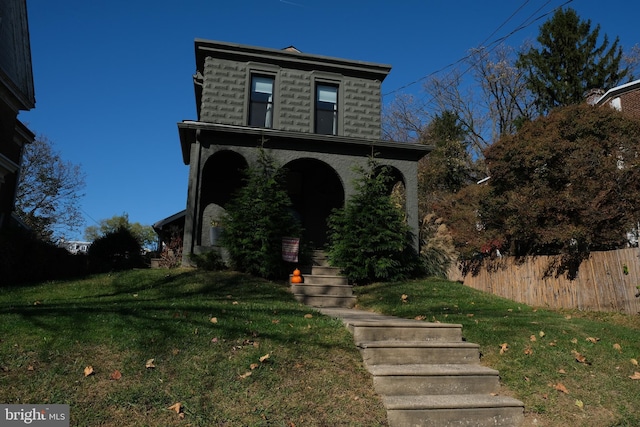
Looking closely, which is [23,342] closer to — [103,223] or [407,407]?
[407,407]

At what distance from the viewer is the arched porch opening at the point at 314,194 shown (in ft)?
47.4

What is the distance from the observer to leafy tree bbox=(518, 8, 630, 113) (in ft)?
81.9

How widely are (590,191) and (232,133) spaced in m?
8.52

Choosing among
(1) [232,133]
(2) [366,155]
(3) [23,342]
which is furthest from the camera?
(2) [366,155]

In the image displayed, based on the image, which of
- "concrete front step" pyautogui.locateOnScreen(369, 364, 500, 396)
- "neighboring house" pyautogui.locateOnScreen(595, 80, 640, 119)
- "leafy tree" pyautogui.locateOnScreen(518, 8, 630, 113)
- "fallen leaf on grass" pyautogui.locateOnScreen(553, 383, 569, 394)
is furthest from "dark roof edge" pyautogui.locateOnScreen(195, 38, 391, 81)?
"leafy tree" pyautogui.locateOnScreen(518, 8, 630, 113)

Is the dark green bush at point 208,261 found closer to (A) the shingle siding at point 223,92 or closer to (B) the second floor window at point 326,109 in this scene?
(A) the shingle siding at point 223,92

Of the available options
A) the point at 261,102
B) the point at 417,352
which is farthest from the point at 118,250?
the point at 417,352

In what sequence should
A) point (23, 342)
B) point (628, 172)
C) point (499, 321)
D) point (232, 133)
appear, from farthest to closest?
point (232, 133) → point (628, 172) → point (499, 321) → point (23, 342)

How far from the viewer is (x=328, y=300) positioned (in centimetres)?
940

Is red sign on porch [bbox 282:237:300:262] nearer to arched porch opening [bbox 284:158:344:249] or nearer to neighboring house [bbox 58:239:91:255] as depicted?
arched porch opening [bbox 284:158:344:249]

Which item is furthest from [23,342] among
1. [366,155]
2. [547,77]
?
[547,77]

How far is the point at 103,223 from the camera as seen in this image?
6225 cm

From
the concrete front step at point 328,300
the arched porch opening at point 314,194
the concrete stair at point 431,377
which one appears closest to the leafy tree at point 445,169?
the arched porch opening at point 314,194

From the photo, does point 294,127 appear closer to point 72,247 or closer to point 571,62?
point 571,62
